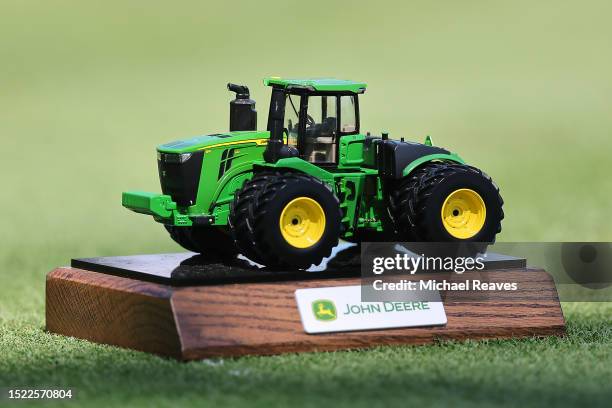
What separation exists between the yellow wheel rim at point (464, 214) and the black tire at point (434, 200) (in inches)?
1.3

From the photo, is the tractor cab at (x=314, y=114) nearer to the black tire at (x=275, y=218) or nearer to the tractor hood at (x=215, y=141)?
the tractor hood at (x=215, y=141)

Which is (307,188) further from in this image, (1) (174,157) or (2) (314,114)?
(1) (174,157)

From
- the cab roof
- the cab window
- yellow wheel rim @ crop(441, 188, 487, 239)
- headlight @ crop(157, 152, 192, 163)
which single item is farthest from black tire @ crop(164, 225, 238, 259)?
yellow wheel rim @ crop(441, 188, 487, 239)

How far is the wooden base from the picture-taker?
1012 cm

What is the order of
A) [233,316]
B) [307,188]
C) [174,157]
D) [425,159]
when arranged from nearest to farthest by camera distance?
1. [233,316]
2. [307,188]
3. [174,157]
4. [425,159]

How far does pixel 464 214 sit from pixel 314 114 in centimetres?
151

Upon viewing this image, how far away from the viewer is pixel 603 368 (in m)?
10.1

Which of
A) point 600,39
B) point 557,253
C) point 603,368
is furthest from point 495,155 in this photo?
point 603,368

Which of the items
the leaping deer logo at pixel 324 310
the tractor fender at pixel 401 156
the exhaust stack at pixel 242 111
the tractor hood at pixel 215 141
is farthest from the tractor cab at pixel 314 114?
the leaping deer logo at pixel 324 310

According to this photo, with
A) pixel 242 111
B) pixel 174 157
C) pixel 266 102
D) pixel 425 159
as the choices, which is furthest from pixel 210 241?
pixel 266 102

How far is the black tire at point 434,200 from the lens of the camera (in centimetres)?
1109

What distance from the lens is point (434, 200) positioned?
11062 millimetres

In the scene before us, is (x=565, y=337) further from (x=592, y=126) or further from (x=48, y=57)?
(x=48, y=57)

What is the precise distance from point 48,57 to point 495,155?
34.3ft
